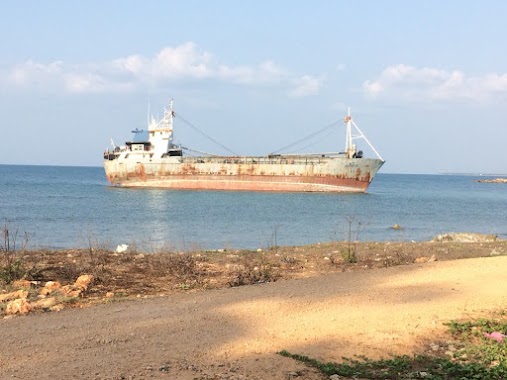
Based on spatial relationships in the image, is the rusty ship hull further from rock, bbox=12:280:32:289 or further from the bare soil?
rock, bbox=12:280:32:289

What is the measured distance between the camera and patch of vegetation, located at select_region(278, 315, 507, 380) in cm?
489

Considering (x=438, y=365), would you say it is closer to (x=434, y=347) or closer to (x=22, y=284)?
(x=434, y=347)

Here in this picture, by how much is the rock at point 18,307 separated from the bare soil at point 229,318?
0.59 ft

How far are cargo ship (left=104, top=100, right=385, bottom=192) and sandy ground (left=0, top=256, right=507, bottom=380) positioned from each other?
45.2m

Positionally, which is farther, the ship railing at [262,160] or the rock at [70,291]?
the ship railing at [262,160]

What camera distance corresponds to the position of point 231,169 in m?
54.9

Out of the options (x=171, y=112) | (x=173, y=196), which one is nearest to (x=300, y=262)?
(x=173, y=196)

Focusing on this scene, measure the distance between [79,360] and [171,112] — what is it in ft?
184

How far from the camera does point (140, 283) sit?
9.58m

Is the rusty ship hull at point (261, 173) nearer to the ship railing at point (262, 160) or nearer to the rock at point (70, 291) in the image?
the ship railing at point (262, 160)

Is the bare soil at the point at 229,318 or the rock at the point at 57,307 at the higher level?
the bare soil at the point at 229,318

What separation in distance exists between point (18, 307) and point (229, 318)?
2998 millimetres

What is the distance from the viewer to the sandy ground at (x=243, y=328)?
5035 millimetres

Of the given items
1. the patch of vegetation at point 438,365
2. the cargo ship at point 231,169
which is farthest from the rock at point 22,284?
the cargo ship at point 231,169
